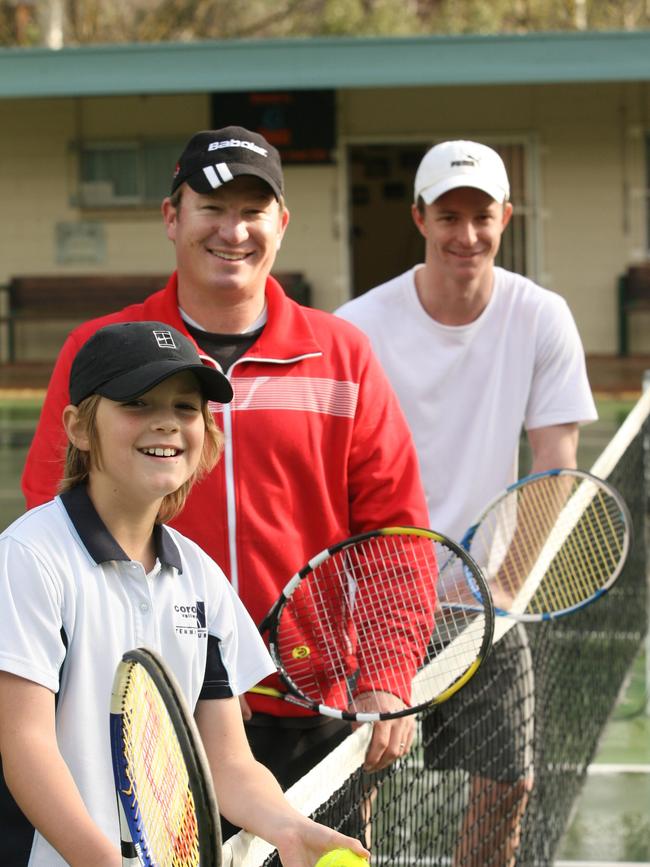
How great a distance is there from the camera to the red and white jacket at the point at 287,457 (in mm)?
3246

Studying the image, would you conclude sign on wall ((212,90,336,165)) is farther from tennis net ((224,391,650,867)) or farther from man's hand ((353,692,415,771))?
man's hand ((353,692,415,771))

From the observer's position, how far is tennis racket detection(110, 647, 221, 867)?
1.76m

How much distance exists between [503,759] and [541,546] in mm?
575

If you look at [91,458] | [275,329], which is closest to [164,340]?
[91,458]

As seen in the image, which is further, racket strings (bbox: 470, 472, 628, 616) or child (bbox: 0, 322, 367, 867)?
racket strings (bbox: 470, 472, 628, 616)

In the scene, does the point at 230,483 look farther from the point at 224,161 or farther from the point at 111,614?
the point at 111,614

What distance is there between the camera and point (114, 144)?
20500 mm

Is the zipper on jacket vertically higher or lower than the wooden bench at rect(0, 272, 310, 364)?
higher

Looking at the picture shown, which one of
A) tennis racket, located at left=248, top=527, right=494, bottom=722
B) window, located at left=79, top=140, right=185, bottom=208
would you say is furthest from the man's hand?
window, located at left=79, top=140, right=185, bottom=208

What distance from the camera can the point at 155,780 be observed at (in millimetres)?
1943

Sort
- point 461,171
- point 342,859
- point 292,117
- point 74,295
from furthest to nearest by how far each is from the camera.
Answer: point 292,117
point 74,295
point 461,171
point 342,859

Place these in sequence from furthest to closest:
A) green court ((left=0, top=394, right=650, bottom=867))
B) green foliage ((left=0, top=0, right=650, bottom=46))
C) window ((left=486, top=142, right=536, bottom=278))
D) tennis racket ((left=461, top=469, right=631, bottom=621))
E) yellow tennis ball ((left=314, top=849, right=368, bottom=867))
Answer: green foliage ((left=0, top=0, right=650, bottom=46)) < window ((left=486, top=142, right=536, bottom=278)) < green court ((left=0, top=394, right=650, bottom=867)) < tennis racket ((left=461, top=469, right=631, bottom=621)) < yellow tennis ball ((left=314, top=849, right=368, bottom=867))

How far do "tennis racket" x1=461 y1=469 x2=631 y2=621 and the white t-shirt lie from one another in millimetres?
95

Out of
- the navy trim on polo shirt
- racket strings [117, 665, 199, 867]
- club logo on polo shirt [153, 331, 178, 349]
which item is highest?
club logo on polo shirt [153, 331, 178, 349]
